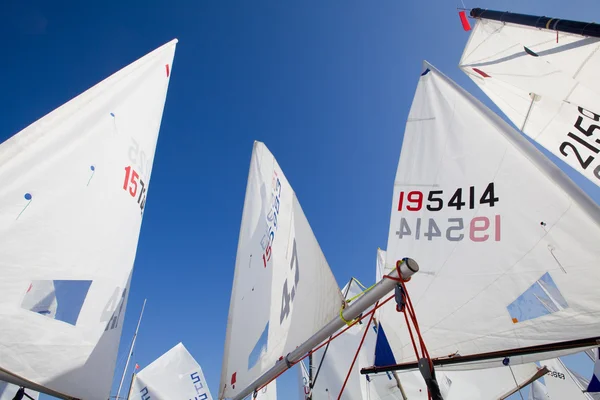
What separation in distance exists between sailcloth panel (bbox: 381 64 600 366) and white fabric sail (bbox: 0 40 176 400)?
424 centimetres

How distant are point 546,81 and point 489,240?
3.95m

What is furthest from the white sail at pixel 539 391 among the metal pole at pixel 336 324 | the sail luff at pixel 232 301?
the sail luff at pixel 232 301

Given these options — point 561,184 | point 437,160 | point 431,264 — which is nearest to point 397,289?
point 431,264

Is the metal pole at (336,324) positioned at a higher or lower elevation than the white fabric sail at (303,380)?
higher

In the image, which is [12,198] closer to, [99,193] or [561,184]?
[99,193]

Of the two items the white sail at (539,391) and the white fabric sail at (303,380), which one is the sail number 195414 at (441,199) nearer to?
the white fabric sail at (303,380)

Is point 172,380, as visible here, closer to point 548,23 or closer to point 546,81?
point 546,81

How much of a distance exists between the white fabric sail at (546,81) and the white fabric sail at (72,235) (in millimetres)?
6721

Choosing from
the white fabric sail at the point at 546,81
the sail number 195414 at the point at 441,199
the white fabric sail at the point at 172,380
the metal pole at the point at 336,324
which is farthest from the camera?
the white fabric sail at the point at 172,380

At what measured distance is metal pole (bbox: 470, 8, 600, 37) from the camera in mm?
4125

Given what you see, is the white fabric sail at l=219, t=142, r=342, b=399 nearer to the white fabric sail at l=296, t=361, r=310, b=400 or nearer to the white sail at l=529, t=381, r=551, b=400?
the white fabric sail at l=296, t=361, r=310, b=400

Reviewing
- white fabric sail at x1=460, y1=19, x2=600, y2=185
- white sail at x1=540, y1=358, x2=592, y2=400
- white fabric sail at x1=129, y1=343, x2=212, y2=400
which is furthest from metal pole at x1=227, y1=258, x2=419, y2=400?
white sail at x1=540, y1=358, x2=592, y2=400

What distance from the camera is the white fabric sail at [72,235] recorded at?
7.43 feet

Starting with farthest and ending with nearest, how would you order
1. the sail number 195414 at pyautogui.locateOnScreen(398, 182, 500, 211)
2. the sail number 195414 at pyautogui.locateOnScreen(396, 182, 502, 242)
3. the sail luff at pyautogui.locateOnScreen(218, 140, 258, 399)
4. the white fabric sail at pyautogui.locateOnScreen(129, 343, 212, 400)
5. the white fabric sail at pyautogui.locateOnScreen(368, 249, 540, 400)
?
the white fabric sail at pyautogui.locateOnScreen(129, 343, 212, 400)
the white fabric sail at pyautogui.locateOnScreen(368, 249, 540, 400)
the sail number 195414 at pyautogui.locateOnScreen(398, 182, 500, 211)
the sail number 195414 at pyautogui.locateOnScreen(396, 182, 502, 242)
the sail luff at pyautogui.locateOnScreen(218, 140, 258, 399)
